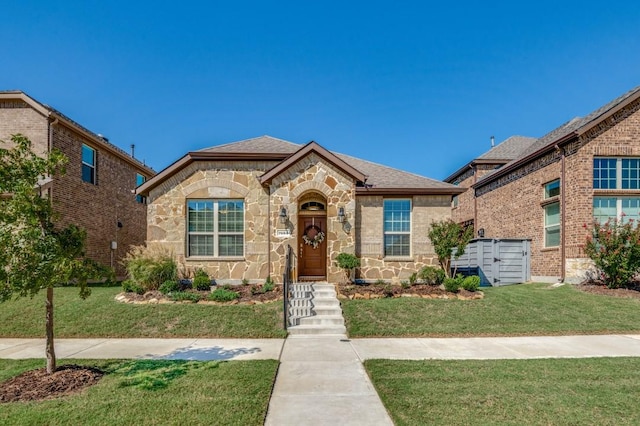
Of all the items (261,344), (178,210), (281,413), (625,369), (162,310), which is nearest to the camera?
(281,413)

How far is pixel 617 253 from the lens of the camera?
1126cm

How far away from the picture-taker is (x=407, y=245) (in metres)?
12.6

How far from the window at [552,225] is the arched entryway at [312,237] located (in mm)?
8995

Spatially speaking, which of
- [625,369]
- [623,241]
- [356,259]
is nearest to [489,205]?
[623,241]

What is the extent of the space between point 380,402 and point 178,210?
9.82 m

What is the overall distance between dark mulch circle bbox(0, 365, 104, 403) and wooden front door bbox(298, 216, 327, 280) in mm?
7420

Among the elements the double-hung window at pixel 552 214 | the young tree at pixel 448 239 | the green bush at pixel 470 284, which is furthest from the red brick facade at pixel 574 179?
the green bush at pixel 470 284

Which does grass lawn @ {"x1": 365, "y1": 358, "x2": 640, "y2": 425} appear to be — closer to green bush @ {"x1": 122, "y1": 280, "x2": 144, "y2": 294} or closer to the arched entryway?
the arched entryway

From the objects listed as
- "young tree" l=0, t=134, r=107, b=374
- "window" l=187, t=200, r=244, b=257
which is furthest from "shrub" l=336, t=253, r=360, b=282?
"young tree" l=0, t=134, r=107, b=374

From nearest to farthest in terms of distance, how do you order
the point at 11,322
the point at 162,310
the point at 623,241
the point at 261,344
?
1. the point at 261,344
2. the point at 11,322
3. the point at 162,310
4. the point at 623,241

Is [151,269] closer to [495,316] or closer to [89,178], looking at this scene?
[89,178]

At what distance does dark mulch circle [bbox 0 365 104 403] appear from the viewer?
4.60 meters

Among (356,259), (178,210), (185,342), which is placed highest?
(178,210)

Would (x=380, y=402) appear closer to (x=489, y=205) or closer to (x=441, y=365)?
(x=441, y=365)
